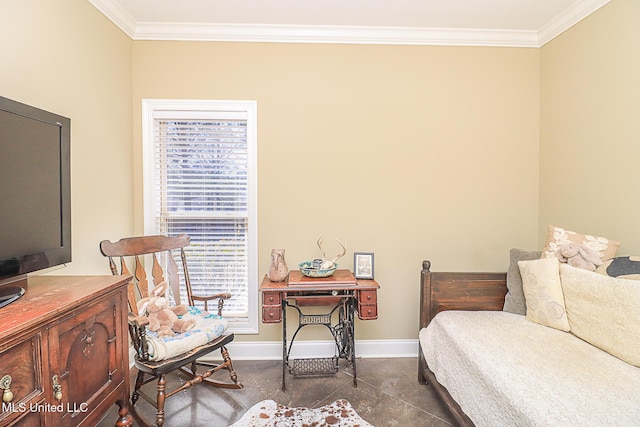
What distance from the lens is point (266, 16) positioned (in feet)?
8.29

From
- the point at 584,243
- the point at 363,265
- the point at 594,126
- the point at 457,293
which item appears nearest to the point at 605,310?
the point at 584,243

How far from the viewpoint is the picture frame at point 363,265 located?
8.51 feet

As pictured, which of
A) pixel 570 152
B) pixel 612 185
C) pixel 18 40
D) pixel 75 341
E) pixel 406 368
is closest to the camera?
pixel 75 341

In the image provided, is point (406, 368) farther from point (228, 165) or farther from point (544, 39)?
point (544, 39)

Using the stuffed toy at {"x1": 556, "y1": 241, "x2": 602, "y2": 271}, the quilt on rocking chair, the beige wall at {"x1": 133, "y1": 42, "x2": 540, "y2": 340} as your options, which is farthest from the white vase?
the stuffed toy at {"x1": 556, "y1": 241, "x2": 602, "y2": 271}

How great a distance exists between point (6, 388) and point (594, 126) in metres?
3.33

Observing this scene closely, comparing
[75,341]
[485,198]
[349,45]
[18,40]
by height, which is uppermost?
[349,45]

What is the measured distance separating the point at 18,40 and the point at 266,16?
1547 millimetres

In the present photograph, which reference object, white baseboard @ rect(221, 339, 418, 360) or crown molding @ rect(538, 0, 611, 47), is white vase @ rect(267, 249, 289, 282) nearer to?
white baseboard @ rect(221, 339, 418, 360)

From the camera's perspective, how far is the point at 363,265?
261cm

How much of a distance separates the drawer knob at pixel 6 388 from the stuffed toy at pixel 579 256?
2.71 m

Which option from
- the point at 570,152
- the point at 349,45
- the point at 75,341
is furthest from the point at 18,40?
the point at 570,152

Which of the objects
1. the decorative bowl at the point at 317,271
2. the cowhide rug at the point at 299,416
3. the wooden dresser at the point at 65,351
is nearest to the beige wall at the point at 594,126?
the decorative bowl at the point at 317,271

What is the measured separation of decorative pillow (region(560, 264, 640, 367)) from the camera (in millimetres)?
1543
